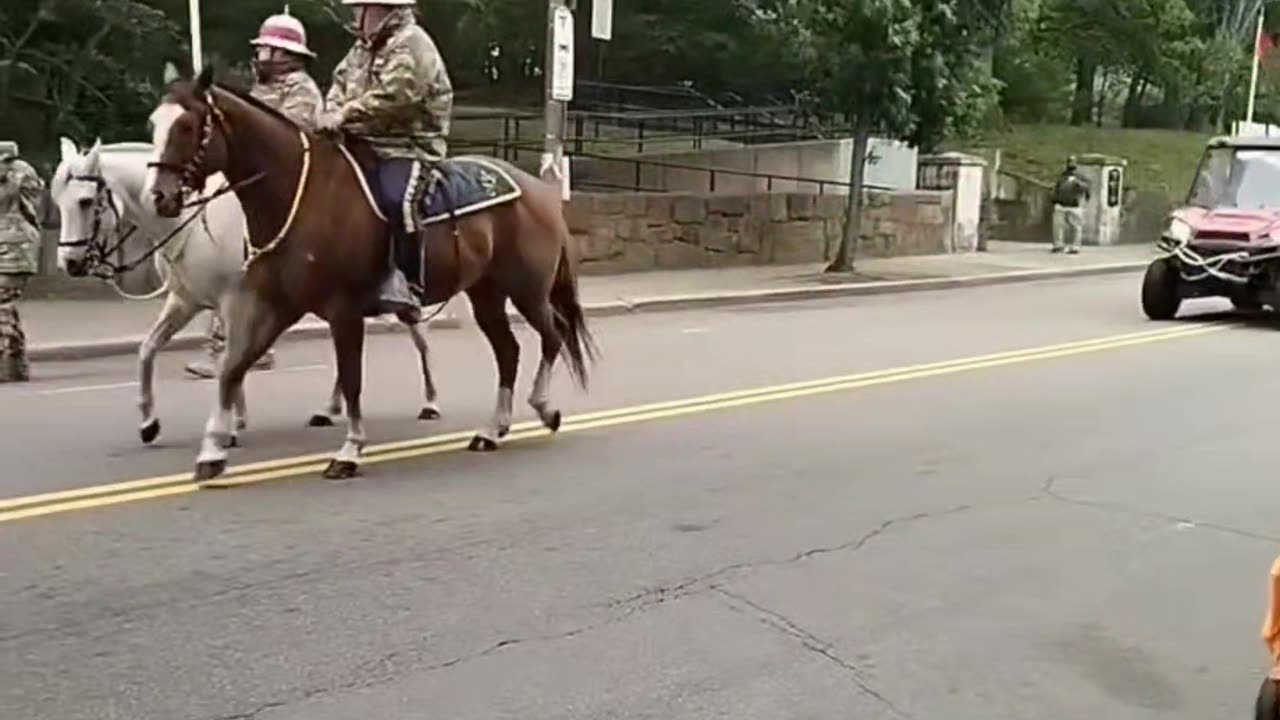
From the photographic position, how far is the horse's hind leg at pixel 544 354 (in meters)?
9.30

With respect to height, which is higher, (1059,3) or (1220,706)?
(1059,3)

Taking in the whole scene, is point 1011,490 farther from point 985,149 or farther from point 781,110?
point 985,149

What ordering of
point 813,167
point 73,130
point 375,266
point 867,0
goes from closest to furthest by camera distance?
point 375,266 → point 73,130 → point 867,0 → point 813,167

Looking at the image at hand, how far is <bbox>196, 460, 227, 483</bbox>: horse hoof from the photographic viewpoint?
25.0 feet

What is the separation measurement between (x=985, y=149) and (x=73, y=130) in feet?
67.2

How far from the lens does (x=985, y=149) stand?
3253 centimetres

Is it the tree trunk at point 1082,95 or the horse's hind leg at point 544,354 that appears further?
the tree trunk at point 1082,95

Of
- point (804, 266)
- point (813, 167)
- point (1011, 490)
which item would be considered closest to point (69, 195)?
point (1011, 490)

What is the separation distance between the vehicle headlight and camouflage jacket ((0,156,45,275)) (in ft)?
42.2

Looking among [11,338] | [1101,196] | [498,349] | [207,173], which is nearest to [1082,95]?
[1101,196]

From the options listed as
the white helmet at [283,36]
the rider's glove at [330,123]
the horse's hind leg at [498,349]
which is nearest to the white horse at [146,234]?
the rider's glove at [330,123]

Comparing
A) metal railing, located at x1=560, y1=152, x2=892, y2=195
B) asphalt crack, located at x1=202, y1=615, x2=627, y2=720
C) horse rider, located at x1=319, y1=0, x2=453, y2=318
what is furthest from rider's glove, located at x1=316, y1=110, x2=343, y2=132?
metal railing, located at x1=560, y1=152, x2=892, y2=195

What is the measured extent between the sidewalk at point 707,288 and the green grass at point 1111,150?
3.42 metres

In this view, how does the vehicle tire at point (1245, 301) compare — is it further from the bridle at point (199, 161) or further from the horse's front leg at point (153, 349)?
the bridle at point (199, 161)
